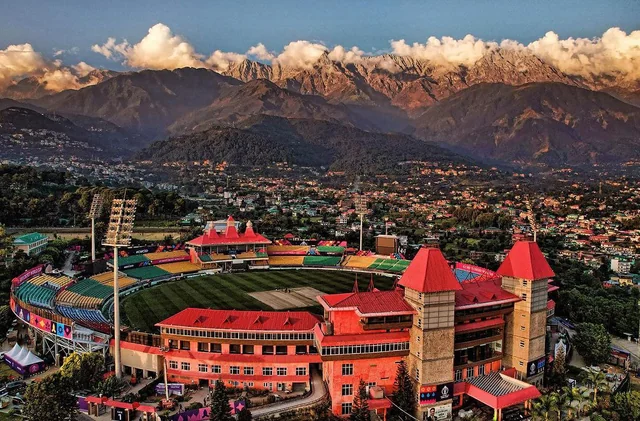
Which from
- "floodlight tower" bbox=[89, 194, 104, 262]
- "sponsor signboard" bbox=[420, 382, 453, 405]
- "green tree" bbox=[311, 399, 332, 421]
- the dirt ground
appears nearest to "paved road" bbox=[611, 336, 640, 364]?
"sponsor signboard" bbox=[420, 382, 453, 405]

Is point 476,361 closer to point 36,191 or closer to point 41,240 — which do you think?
point 41,240

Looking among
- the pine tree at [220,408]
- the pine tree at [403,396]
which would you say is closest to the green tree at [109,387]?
the pine tree at [220,408]

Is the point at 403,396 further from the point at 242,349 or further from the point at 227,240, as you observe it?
the point at 227,240

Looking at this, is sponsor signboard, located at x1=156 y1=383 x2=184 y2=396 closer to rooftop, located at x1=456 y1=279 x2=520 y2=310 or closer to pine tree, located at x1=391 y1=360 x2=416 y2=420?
pine tree, located at x1=391 y1=360 x2=416 y2=420

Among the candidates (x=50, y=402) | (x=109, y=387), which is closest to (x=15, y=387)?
(x=109, y=387)

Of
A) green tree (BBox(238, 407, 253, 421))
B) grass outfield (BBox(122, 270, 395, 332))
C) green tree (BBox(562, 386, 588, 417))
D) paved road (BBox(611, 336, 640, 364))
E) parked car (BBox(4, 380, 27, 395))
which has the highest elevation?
green tree (BBox(562, 386, 588, 417))

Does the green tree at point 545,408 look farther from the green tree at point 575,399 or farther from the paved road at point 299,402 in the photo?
the paved road at point 299,402
